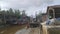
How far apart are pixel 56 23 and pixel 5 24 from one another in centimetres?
1357

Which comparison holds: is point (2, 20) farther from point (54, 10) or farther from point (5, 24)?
point (54, 10)

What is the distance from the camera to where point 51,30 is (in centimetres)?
A: 218

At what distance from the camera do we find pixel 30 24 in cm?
1163

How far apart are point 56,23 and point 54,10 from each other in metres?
1.79

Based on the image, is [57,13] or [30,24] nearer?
[57,13]

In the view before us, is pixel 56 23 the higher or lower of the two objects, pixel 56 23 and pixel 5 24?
the higher

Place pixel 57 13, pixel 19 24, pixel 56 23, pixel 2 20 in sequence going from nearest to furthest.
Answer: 1. pixel 56 23
2. pixel 57 13
3. pixel 19 24
4. pixel 2 20

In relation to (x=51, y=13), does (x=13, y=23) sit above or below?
below

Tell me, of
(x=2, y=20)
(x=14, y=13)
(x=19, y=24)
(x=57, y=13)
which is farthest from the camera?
(x=14, y=13)

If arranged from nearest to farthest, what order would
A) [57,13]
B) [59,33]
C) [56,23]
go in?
[59,33]
[56,23]
[57,13]

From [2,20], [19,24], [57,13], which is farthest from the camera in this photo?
[2,20]

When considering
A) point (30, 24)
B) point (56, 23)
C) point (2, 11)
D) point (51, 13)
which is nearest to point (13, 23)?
point (2, 11)

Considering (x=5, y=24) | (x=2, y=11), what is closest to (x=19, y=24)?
(x=5, y=24)

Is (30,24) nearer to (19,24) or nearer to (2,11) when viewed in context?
(19,24)
